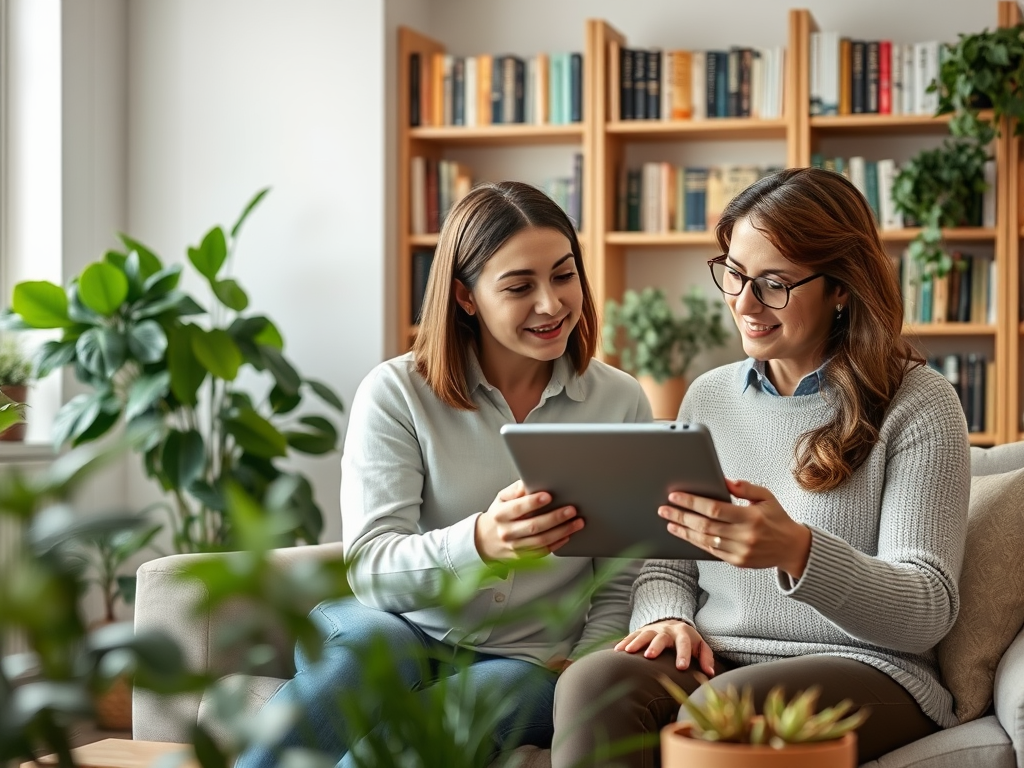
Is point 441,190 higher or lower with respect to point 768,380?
higher

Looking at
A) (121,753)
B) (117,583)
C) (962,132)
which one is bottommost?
(117,583)

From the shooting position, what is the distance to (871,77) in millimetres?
3957

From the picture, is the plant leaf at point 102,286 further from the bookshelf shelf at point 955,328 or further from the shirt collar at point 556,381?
the bookshelf shelf at point 955,328

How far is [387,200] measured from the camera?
4195 millimetres

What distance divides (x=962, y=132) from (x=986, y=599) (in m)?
2.31

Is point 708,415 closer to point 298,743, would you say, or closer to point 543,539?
point 543,539

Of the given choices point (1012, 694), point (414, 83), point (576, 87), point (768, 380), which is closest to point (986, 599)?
point (1012, 694)

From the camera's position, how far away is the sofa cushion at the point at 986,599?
1718 mm

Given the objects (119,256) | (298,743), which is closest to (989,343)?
(119,256)

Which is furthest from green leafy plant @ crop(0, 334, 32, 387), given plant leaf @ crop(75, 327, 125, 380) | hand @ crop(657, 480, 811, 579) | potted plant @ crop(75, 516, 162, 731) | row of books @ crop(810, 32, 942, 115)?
hand @ crop(657, 480, 811, 579)

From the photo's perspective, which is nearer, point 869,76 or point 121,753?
point 121,753

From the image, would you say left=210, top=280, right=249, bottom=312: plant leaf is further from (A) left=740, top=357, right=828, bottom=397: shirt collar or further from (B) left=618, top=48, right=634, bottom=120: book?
(A) left=740, top=357, right=828, bottom=397: shirt collar

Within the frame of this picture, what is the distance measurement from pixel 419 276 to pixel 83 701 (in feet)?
12.3

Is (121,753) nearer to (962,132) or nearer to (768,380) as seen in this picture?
(768,380)
